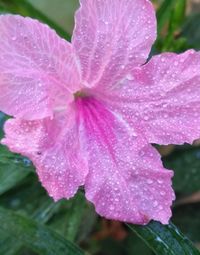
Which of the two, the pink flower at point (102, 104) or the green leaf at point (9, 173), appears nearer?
the pink flower at point (102, 104)

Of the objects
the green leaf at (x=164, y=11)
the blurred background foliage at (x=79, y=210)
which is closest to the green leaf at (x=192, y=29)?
the blurred background foliage at (x=79, y=210)

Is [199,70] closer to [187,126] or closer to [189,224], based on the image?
[187,126]

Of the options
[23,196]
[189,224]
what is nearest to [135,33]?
[23,196]

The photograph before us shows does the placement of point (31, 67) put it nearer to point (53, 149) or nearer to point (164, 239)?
point (53, 149)

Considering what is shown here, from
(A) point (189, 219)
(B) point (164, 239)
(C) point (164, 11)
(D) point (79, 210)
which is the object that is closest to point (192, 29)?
(C) point (164, 11)

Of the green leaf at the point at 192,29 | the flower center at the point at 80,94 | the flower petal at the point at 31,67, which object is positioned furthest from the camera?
the green leaf at the point at 192,29

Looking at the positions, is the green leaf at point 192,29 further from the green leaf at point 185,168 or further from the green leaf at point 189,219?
the green leaf at point 189,219
